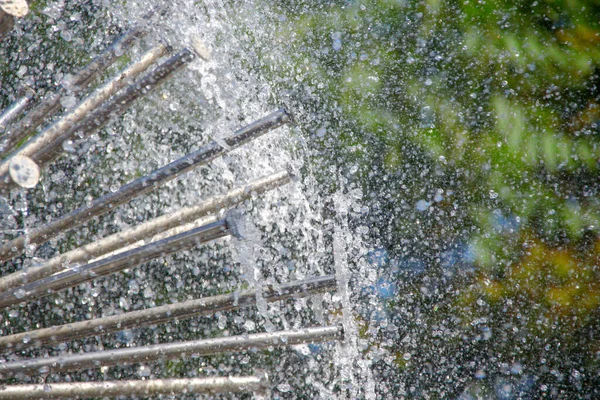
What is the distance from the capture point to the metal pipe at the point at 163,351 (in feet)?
3.04

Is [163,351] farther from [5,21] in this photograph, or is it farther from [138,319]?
[5,21]

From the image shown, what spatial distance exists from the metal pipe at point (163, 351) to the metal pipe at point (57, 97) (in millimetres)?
349

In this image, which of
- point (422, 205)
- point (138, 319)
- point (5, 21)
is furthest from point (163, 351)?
point (422, 205)

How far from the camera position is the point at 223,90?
230 centimetres

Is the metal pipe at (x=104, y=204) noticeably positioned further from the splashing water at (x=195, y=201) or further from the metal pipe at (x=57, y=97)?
the splashing water at (x=195, y=201)

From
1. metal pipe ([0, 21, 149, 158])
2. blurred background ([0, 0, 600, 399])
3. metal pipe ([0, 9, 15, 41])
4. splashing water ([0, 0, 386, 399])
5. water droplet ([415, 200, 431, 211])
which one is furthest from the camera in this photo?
water droplet ([415, 200, 431, 211])

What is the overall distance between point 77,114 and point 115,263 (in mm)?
249

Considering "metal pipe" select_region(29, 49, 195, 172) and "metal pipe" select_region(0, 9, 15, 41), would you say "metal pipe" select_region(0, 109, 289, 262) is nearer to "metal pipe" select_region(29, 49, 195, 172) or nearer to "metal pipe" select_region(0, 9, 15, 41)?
"metal pipe" select_region(29, 49, 195, 172)

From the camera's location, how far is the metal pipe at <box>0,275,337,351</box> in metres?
0.93

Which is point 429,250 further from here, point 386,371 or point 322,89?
point 322,89

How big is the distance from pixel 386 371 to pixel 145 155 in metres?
1.88

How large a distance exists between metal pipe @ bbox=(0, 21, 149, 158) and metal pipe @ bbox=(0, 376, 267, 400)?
0.39 metres

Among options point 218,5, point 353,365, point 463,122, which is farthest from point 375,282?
point 218,5

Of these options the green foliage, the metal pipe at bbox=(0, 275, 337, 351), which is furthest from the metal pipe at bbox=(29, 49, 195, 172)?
the green foliage
